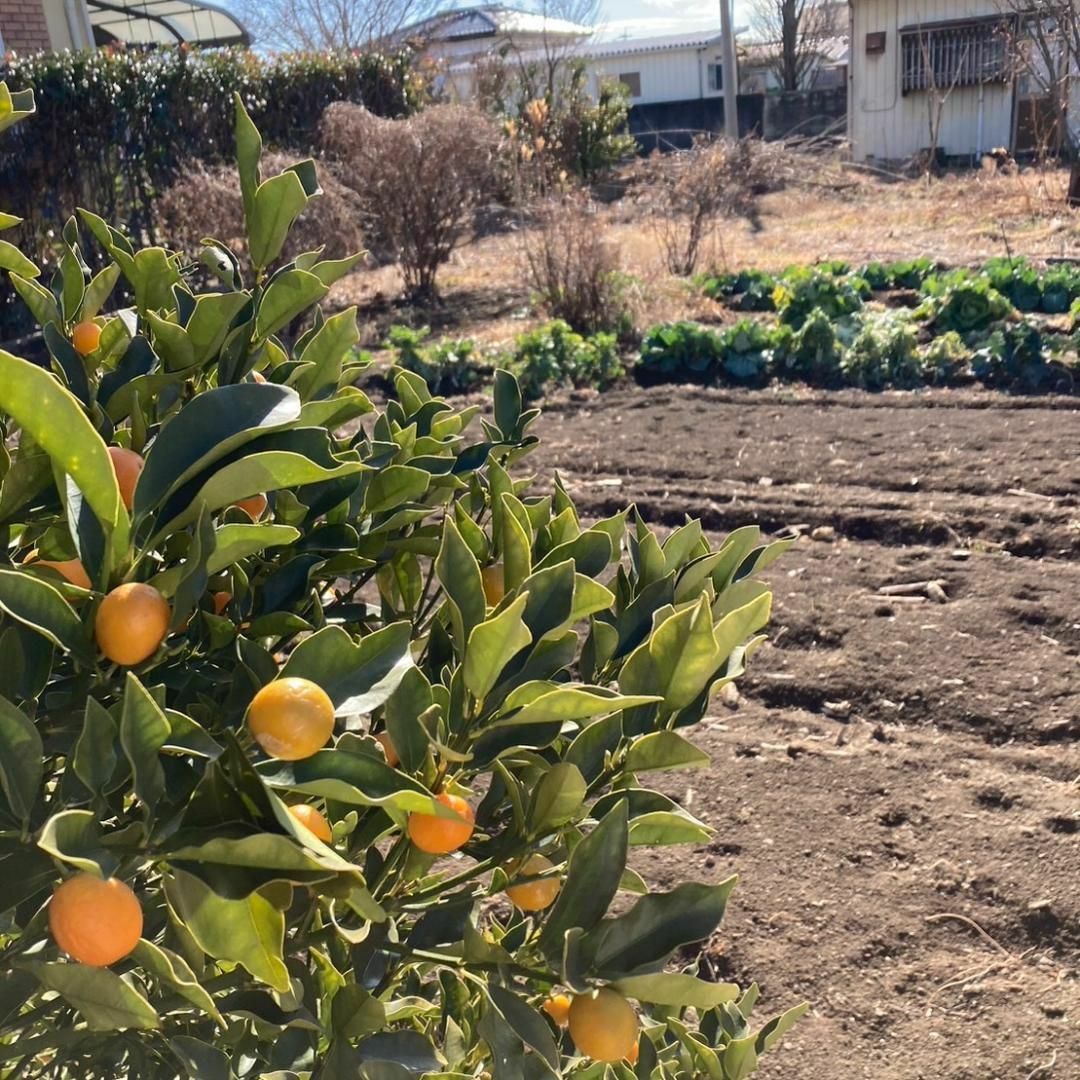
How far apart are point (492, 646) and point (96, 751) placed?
0.25 metres

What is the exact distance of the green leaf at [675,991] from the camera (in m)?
0.75

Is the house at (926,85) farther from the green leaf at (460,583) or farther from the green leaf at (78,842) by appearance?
the green leaf at (78,842)

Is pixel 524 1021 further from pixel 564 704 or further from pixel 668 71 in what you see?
pixel 668 71

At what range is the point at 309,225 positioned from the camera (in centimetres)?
903

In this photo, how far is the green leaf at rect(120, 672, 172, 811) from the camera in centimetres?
63

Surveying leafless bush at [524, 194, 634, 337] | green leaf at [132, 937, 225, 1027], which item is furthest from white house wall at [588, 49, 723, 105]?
green leaf at [132, 937, 225, 1027]

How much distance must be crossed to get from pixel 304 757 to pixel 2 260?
591 millimetres

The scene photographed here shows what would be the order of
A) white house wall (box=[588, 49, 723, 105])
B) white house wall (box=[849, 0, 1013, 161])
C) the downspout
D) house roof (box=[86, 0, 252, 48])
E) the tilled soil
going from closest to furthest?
the tilled soil → the downspout → house roof (box=[86, 0, 252, 48]) → white house wall (box=[849, 0, 1013, 161]) → white house wall (box=[588, 49, 723, 105])

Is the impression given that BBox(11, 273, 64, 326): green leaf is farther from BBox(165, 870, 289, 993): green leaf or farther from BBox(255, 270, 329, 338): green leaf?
BBox(165, 870, 289, 993): green leaf

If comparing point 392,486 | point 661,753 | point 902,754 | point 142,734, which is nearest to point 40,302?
point 392,486

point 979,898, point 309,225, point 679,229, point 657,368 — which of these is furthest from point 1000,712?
point 679,229

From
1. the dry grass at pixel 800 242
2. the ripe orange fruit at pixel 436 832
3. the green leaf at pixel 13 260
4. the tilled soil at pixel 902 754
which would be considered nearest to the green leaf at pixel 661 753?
the ripe orange fruit at pixel 436 832

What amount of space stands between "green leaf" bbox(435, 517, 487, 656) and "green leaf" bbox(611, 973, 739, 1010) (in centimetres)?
26

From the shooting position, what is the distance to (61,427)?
2.13 feet
